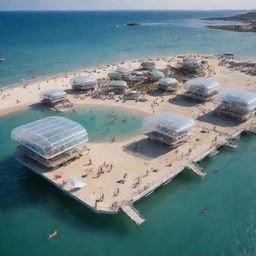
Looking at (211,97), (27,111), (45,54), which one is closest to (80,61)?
(45,54)

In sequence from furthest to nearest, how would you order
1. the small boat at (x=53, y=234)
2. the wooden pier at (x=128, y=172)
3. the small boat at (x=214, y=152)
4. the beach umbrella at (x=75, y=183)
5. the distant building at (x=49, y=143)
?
the small boat at (x=214, y=152), the distant building at (x=49, y=143), the beach umbrella at (x=75, y=183), the wooden pier at (x=128, y=172), the small boat at (x=53, y=234)

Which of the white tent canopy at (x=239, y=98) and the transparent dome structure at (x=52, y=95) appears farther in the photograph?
the transparent dome structure at (x=52, y=95)

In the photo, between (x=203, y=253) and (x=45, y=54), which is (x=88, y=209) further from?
(x=45, y=54)

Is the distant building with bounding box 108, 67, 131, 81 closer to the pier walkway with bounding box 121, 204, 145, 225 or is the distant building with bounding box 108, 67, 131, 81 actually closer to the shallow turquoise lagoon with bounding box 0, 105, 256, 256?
the shallow turquoise lagoon with bounding box 0, 105, 256, 256

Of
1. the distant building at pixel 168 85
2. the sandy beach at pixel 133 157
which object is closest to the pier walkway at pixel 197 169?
the sandy beach at pixel 133 157

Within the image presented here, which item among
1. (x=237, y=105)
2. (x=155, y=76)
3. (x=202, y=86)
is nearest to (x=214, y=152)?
(x=237, y=105)

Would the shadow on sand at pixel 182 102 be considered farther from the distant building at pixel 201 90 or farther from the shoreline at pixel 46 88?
the shoreline at pixel 46 88
